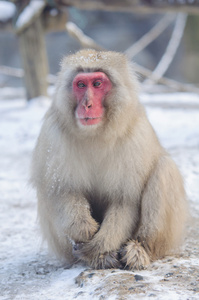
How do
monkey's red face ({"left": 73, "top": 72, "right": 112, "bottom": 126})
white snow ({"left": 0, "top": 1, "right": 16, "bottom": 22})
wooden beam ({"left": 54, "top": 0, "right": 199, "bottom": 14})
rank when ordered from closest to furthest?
monkey's red face ({"left": 73, "top": 72, "right": 112, "bottom": 126}) < wooden beam ({"left": 54, "top": 0, "right": 199, "bottom": 14}) < white snow ({"left": 0, "top": 1, "right": 16, "bottom": 22})

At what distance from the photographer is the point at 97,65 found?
2.80m

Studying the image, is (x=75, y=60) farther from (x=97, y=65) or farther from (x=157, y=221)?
(x=157, y=221)

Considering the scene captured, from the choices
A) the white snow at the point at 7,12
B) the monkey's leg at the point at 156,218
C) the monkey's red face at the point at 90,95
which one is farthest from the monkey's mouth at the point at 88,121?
the white snow at the point at 7,12

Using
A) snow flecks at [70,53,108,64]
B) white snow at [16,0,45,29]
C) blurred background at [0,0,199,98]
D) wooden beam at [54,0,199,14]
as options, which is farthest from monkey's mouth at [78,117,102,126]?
blurred background at [0,0,199,98]

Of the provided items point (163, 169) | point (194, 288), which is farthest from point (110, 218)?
point (194, 288)

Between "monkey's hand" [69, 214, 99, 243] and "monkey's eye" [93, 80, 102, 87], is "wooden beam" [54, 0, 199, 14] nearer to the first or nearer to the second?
"monkey's eye" [93, 80, 102, 87]

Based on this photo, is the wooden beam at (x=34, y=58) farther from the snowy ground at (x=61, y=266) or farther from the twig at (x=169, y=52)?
the twig at (x=169, y=52)

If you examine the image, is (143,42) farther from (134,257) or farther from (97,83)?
(134,257)

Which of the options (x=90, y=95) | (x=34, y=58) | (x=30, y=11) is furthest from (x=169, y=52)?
(x=90, y=95)

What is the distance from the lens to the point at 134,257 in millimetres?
2727

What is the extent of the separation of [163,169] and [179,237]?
0.52 metres

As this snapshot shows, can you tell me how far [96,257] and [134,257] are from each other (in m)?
0.23

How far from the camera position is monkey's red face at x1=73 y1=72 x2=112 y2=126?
104 inches

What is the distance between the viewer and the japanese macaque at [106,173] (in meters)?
2.76
